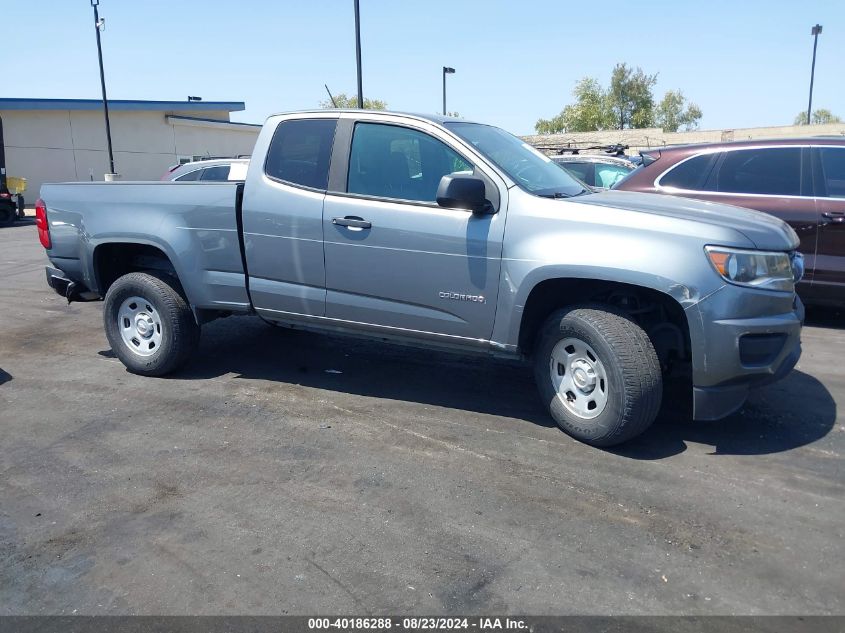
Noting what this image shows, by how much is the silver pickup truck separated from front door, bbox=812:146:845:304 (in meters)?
2.75

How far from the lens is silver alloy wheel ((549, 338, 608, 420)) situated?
4.53 m

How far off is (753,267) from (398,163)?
7.85ft

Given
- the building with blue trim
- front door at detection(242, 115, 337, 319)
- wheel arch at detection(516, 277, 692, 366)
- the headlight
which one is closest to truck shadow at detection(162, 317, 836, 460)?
wheel arch at detection(516, 277, 692, 366)

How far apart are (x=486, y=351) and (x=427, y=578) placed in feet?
6.46

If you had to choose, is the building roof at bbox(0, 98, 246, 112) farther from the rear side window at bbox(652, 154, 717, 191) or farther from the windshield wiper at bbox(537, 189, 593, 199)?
the windshield wiper at bbox(537, 189, 593, 199)

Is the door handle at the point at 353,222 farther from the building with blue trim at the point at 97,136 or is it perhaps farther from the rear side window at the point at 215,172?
the building with blue trim at the point at 97,136

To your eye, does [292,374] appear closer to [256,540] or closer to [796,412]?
[256,540]

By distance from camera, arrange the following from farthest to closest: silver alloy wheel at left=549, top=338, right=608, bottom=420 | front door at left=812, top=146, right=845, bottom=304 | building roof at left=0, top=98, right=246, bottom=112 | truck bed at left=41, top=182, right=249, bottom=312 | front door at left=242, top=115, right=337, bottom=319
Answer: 1. building roof at left=0, top=98, right=246, bottom=112
2. front door at left=812, top=146, right=845, bottom=304
3. truck bed at left=41, top=182, right=249, bottom=312
4. front door at left=242, top=115, right=337, bottom=319
5. silver alloy wheel at left=549, top=338, right=608, bottom=420

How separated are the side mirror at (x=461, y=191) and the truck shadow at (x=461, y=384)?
1.54 metres


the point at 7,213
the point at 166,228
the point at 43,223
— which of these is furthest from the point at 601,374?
the point at 7,213

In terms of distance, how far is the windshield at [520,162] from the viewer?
194 inches

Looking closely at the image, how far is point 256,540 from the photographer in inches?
140

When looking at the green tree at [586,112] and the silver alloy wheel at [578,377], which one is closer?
the silver alloy wheel at [578,377]

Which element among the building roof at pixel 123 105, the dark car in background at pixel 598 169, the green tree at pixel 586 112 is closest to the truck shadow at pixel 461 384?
the dark car in background at pixel 598 169
